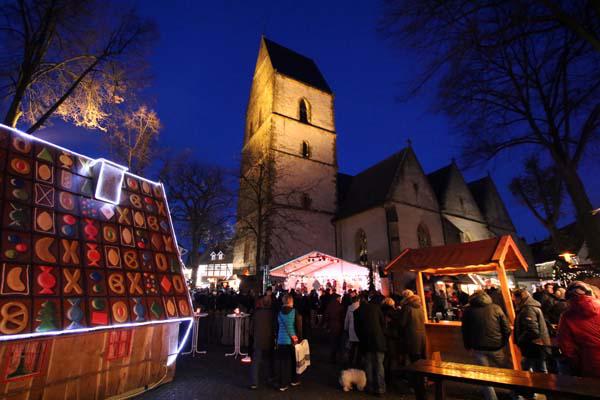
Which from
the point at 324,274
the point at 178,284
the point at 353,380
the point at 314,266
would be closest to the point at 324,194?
the point at 324,274

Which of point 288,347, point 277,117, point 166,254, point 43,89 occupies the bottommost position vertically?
point 288,347

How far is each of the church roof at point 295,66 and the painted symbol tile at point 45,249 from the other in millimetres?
25532

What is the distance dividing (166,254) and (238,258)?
20444mm

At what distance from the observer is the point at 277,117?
25750 millimetres

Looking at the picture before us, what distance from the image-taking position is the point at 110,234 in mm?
5738

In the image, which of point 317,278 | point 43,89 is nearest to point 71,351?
point 43,89

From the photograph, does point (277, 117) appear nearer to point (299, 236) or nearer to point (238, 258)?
point (299, 236)

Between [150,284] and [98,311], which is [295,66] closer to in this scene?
[150,284]

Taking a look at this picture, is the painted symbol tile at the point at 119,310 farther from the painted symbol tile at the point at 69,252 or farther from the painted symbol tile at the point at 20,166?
the painted symbol tile at the point at 20,166

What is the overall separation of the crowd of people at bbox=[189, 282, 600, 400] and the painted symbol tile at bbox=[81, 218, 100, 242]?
336 centimetres

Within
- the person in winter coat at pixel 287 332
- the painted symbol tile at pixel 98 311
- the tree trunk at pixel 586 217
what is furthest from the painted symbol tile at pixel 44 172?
the tree trunk at pixel 586 217

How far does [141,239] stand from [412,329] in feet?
19.1

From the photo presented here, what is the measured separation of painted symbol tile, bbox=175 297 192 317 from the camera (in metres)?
6.25

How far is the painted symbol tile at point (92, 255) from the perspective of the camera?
5119mm
